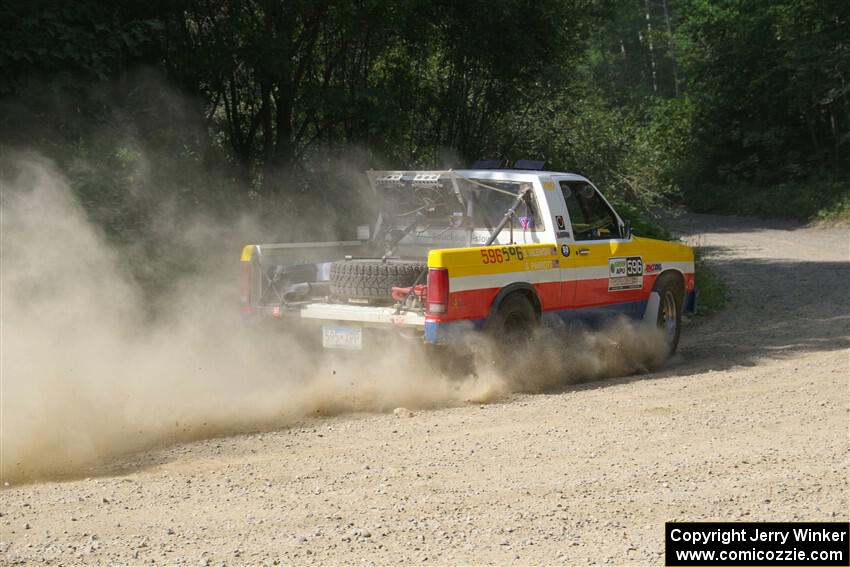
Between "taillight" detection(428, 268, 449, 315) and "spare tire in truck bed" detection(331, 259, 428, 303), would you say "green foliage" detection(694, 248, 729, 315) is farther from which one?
"taillight" detection(428, 268, 449, 315)

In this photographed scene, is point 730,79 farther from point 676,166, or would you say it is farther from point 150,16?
point 150,16

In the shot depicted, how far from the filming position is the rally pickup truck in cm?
948

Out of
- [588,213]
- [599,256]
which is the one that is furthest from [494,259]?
[588,213]

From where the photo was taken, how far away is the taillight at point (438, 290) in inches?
357

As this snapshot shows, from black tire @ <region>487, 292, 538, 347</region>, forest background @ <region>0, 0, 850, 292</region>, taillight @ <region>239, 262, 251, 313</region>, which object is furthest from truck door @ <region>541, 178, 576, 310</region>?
forest background @ <region>0, 0, 850, 292</region>

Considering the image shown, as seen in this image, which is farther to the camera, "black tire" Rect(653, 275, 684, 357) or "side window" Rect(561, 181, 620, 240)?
"black tire" Rect(653, 275, 684, 357)

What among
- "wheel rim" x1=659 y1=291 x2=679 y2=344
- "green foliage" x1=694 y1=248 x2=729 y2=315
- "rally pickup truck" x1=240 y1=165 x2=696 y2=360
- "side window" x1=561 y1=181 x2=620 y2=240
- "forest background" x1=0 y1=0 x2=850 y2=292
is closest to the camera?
"rally pickup truck" x1=240 y1=165 x2=696 y2=360

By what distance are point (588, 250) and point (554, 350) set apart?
116 centimetres

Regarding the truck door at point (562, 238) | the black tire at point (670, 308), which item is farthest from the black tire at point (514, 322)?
the black tire at point (670, 308)

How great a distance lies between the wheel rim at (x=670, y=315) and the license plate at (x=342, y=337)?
391cm

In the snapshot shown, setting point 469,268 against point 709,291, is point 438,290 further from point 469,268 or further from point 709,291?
point 709,291

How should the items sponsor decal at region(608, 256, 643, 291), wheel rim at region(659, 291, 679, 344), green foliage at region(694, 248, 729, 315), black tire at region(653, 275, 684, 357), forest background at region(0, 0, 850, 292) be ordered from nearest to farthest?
1. sponsor decal at region(608, 256, 643, 291)
2. black tire at region(653, 275, 684, 357)
3. wheel rim at region(659, 291, 679, 344)
4. forest background at region(0, 0, 850, 292)
5. green foliage at region(694, 248, 729, 315)

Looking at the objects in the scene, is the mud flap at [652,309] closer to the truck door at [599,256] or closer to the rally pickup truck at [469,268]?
the rally pickup truck at [469,268]

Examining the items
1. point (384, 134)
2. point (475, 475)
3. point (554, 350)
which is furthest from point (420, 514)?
point (384, 134)
